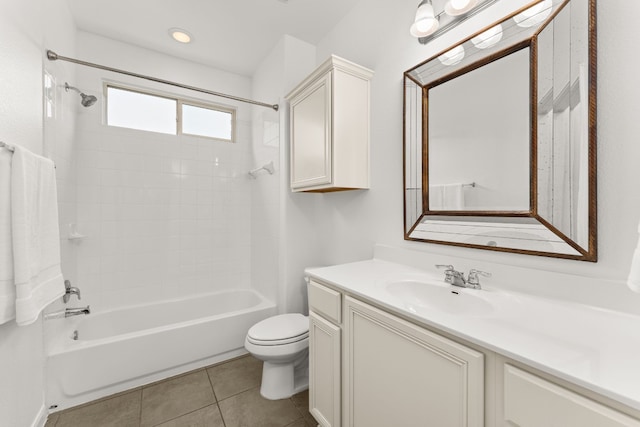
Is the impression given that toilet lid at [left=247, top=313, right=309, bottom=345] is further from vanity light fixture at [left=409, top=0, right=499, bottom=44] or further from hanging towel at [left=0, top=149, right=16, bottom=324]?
vanity light fixture at [left=409, top=0, right=499, bottom=44]

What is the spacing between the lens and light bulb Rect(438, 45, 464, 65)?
4.12ft

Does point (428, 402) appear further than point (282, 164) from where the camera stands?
No

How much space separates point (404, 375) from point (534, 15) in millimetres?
1414

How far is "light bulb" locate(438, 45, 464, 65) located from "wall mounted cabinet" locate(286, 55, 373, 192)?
52 cm

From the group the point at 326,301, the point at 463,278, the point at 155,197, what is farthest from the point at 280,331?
the point at 155,197

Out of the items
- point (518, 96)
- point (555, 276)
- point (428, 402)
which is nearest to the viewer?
point (428, 402)

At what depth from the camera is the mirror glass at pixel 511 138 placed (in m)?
0.91

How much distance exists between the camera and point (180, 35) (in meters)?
2.20

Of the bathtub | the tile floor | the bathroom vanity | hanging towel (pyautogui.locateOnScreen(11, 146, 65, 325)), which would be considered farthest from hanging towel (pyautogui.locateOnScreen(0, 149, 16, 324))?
the bathroom vanity

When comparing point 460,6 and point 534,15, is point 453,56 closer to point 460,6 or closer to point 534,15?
point 460,6

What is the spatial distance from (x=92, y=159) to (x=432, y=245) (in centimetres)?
267

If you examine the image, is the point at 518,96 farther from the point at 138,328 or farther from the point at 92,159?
the point at 138,328

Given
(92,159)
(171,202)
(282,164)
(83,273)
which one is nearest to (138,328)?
(83,273)

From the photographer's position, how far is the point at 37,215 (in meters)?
1.21
